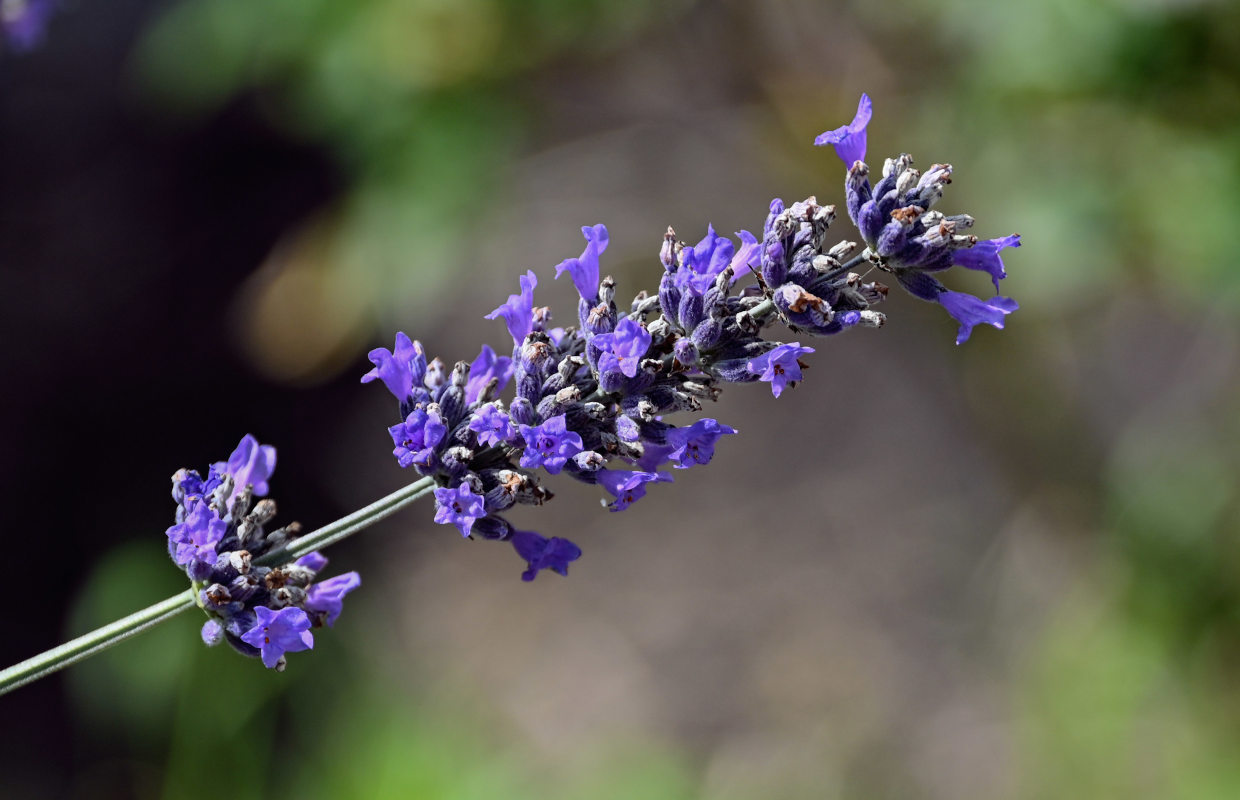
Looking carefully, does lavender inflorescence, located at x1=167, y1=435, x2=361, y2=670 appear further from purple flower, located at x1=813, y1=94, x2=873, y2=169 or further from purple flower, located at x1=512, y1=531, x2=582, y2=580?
purple flower, located at x1=813, y1=94, x2=873, y2=169

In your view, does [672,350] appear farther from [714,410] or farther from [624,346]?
[714,410]

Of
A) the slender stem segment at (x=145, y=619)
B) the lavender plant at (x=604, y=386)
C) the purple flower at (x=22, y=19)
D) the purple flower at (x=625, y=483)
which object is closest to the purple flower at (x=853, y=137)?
the lavender plant at (x=604, y=386)

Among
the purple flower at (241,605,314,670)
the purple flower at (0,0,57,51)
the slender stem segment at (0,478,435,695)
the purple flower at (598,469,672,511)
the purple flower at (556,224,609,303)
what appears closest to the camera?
the slender stem segment at (0,478,435,695)

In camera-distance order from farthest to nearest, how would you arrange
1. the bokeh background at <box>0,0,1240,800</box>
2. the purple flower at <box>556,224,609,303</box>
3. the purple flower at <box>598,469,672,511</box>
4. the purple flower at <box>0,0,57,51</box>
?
the bokeh background at <box>0,0,1240,800</box>, the purple flower at <box>0,0,57,51</box>, the purple flower at <box>556,224,609,303</box>, the purple flower at <box>598,469,672,511</box>

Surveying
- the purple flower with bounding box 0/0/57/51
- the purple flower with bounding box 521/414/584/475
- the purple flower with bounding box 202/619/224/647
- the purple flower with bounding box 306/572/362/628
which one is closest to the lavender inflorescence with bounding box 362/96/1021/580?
the purple flower with bounding box 521/414/584/475

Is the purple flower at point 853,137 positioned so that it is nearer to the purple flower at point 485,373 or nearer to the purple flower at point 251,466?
the purple flower at point 485,373

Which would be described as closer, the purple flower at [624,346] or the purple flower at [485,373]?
the purple flower at [624,346]
